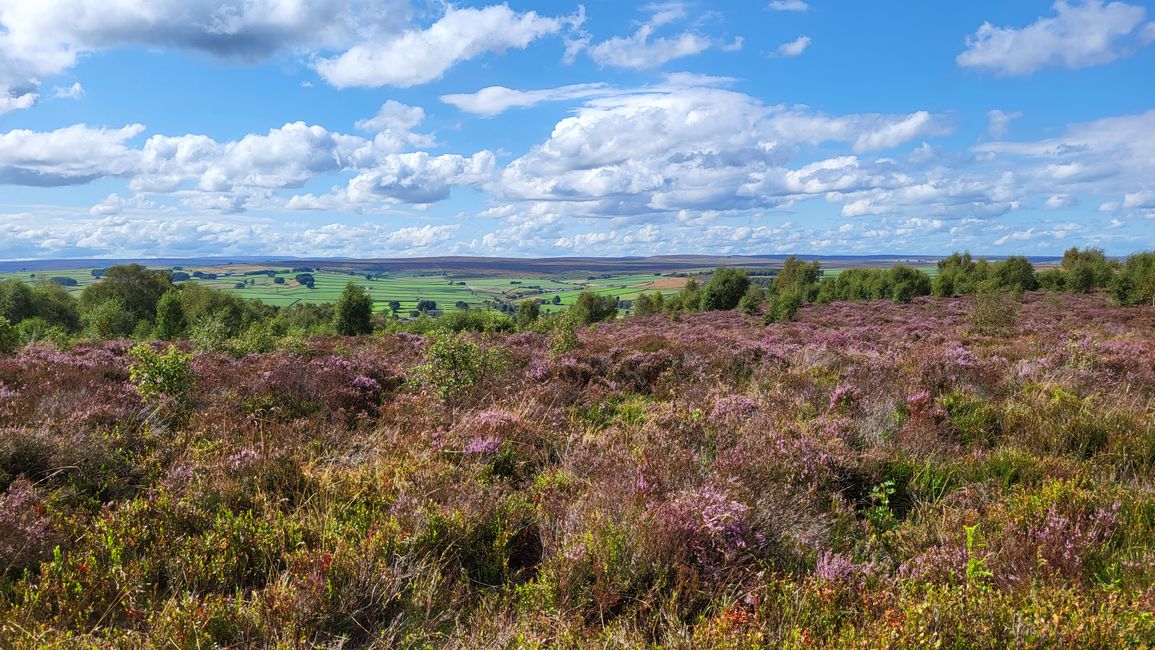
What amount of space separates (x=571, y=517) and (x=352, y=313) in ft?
125

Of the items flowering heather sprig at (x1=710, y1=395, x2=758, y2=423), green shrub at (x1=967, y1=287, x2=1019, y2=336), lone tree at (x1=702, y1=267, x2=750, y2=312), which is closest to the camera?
flowering heather sprig at (x1=710, y1=395, x2=758, y2=423)

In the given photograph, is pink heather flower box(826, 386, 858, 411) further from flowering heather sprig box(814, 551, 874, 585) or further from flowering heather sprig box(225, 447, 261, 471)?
flowering heather sprig box(225, 447, 261, 471)

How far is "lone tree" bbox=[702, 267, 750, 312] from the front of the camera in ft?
209

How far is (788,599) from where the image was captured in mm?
2939

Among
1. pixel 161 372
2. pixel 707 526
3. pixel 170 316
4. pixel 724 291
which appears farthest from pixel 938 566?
pixel 724 291

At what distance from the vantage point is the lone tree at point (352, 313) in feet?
125

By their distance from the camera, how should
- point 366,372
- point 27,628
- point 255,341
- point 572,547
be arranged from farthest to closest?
point 255,341
point 366,372
point 572,547
point 27,628

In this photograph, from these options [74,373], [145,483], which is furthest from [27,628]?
[74,373]

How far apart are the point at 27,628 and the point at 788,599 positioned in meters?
3.84

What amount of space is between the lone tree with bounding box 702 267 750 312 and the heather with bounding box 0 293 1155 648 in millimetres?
56762

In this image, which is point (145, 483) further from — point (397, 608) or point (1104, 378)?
point (1104, 378)

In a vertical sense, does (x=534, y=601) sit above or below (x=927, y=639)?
below

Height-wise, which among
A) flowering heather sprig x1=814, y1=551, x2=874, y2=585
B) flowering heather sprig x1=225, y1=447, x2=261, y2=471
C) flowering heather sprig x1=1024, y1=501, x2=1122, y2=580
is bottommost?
flowering heather sprig x1=814, y1=551, x2=874, y2=585

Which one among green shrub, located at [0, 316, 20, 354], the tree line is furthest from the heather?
the tree line
